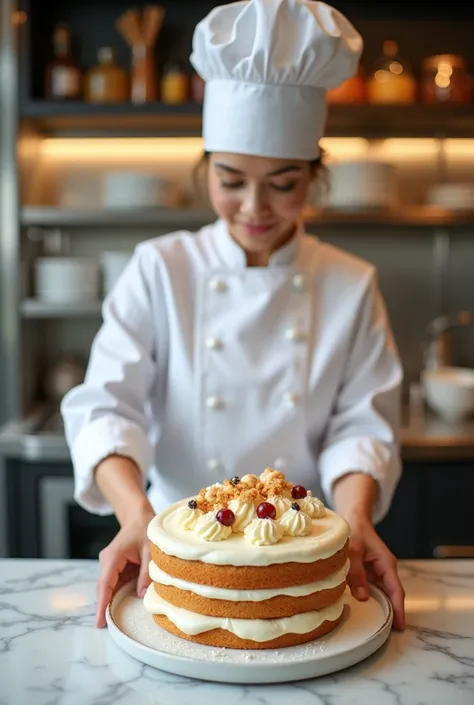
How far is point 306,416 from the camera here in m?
1.77

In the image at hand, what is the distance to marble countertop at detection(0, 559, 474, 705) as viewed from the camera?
37.0 inches

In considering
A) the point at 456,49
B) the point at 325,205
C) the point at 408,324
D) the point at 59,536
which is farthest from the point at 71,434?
the point at 456,49

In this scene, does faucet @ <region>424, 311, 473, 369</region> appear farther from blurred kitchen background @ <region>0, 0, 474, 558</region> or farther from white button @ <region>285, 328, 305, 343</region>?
white button @ <region>285, 328, 305, 343</region>

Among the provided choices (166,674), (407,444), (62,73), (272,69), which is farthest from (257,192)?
(62,73)

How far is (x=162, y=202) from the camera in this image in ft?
9.86

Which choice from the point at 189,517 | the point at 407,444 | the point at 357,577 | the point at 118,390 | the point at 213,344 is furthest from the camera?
the point at 407,444

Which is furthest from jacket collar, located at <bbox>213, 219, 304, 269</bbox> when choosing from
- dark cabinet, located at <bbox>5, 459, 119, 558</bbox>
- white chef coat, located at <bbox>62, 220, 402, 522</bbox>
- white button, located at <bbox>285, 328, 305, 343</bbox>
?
dark cabinet, located at <bbox>5, 459, 119, 558</bbox>

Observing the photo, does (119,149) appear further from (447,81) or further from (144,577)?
(144,577)

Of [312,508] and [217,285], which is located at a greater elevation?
[217,285]

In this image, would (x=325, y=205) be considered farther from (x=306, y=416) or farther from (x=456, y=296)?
(x=306, y=416)

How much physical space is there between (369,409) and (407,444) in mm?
995

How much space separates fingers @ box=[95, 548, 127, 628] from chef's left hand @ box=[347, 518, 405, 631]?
13.0 inches

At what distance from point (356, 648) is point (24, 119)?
8.04ft

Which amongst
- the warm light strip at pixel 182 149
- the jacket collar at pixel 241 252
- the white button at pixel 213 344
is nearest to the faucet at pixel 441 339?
the warm light strip at pixel 182 149
